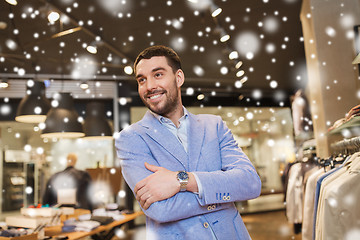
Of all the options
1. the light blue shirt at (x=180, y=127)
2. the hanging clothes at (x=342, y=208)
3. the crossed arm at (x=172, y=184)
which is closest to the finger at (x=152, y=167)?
the crossed arm at (x=172, y=184)

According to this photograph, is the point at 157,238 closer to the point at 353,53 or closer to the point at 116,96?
the point at 353,53

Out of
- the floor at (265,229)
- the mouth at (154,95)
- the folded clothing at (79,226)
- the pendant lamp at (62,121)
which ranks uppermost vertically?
the pendant lamp at (62,121)

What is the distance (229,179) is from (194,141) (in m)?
0.22

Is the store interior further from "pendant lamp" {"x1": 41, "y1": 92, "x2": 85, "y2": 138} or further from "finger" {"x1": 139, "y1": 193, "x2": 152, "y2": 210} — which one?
"finger" {"x1": 139, "y1": 193, "x2": 152, "y2": 210}

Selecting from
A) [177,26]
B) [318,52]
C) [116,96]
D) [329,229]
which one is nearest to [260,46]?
[177,26]

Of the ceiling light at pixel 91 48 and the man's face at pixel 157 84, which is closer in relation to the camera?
the man's face at pixel 157 84

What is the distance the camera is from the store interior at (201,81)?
3.14 metres

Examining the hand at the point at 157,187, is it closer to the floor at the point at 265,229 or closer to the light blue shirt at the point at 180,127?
the light blue shirt at the point at 180,127

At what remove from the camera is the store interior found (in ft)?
10.3

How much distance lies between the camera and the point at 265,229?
6.86 meters

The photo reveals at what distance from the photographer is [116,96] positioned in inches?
301

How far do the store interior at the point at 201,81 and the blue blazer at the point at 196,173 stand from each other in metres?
0.59

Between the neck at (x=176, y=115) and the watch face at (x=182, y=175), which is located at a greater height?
the neck at (x=176, y=115)

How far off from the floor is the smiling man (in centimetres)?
375
